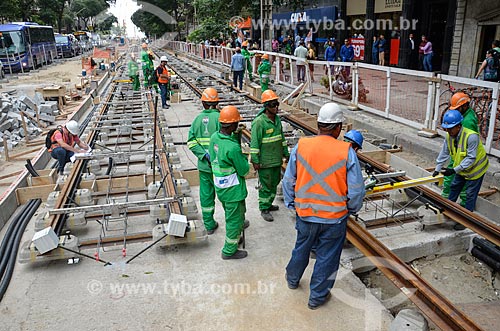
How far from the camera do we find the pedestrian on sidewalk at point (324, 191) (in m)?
3.56

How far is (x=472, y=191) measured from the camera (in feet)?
18.7

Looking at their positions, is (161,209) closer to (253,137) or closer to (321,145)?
(253,137)

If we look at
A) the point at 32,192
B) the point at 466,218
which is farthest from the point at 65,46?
the point at 466,218

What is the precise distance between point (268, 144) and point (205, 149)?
834mm

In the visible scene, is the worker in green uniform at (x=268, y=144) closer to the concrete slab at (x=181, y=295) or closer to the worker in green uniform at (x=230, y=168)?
the worker in green uniform at (x=230, y=168)

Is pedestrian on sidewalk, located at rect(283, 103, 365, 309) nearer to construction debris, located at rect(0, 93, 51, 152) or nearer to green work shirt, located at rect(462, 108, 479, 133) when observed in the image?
green work shirt, located at rect(462, 108, 479, 133)

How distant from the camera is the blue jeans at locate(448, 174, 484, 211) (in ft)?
18.6

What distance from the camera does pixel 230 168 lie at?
4582 mm

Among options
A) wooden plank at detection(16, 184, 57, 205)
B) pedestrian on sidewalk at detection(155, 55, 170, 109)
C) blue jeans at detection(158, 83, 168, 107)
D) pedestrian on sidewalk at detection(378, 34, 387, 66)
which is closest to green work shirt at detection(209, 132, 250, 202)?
wooden plank at detection(16, 184, 57, 205)

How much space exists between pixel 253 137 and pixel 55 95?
1286 cm

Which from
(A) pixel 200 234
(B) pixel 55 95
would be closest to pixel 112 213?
A: (A) pixel 200 234

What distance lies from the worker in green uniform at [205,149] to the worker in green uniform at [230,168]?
0.62 metres

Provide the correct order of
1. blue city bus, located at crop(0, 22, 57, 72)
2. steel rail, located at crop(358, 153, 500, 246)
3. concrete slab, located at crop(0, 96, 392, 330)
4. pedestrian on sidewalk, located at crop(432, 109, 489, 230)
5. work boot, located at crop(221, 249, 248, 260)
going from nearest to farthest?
concrete slab, located at crop(0, 96, 392, 330) → work boot, located at crop(221, 249, 248, 260) → steel rail, located at crop(358, 153, 500, 246) → pedestrian on sidewalk, located at crop(432, 109, 489, 230) → blue city bus, located at crop(0, 22, 57, 72)

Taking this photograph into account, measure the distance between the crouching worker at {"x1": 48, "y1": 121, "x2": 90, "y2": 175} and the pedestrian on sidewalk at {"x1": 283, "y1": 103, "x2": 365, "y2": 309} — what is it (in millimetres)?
5080
